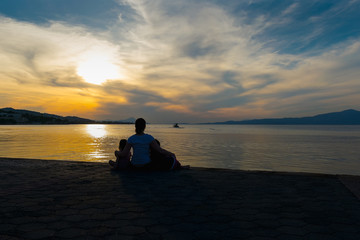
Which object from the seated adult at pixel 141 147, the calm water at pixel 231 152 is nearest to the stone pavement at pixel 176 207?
the seated adult at pixel 141 147

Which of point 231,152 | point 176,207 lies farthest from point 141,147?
point 231,152

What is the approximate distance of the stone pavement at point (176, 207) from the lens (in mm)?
3244

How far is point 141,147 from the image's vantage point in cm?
765

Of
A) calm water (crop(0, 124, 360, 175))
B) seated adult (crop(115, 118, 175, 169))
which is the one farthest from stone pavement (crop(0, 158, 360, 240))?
calm water (crop(0, 124, 360, 175))

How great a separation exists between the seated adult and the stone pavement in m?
0.81

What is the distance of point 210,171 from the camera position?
7750 mm

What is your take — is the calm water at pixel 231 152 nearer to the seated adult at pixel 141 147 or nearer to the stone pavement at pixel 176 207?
the seated adult at pixel 141 147

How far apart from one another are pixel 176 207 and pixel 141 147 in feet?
11.9

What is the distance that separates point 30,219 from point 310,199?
471 cm

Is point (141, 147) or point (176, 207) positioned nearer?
point (176, 207)

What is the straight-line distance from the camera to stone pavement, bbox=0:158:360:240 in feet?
10.6

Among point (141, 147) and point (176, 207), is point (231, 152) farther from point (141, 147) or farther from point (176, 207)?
point (176, 207)

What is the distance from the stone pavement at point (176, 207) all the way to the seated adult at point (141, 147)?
807 mm

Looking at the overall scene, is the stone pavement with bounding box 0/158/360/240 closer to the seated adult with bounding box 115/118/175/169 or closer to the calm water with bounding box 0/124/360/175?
the seated adult with bounding box 115/118/175/169
